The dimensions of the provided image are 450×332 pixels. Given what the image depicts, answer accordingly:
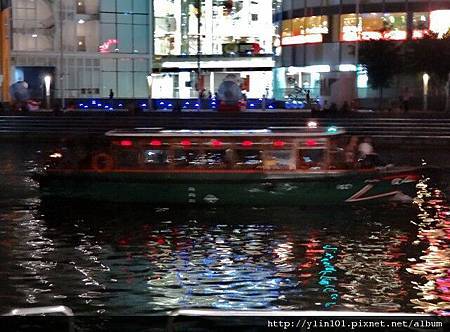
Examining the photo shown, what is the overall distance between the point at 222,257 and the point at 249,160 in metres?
5.98

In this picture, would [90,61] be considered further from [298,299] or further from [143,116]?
[298,299]

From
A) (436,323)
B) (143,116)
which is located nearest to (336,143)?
(436,323)

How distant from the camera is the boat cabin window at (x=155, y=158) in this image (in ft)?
69.7

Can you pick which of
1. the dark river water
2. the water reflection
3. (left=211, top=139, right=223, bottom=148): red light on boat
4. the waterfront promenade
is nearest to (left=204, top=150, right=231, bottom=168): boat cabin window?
(left=211, top=139, right=223, bottom=148): red light on boat

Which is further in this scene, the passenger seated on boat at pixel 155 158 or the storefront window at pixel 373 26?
the storefront window at pixel 373 26

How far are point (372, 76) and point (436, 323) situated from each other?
51.3 m

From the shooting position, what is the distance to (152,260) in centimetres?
1505

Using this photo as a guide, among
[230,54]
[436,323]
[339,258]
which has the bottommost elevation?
[339,258]

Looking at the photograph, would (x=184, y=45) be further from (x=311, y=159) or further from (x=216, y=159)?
(x=311, y=159)

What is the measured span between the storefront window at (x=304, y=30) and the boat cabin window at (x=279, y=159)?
42.5m

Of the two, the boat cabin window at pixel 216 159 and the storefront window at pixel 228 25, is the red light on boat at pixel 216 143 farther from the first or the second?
the storefront window at pixel 228 25

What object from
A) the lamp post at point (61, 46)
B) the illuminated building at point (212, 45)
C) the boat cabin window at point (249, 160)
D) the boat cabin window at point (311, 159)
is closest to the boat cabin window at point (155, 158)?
the boat cabin window at point (249, 160)

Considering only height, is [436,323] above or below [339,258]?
above

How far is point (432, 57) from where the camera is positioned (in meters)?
52.6
